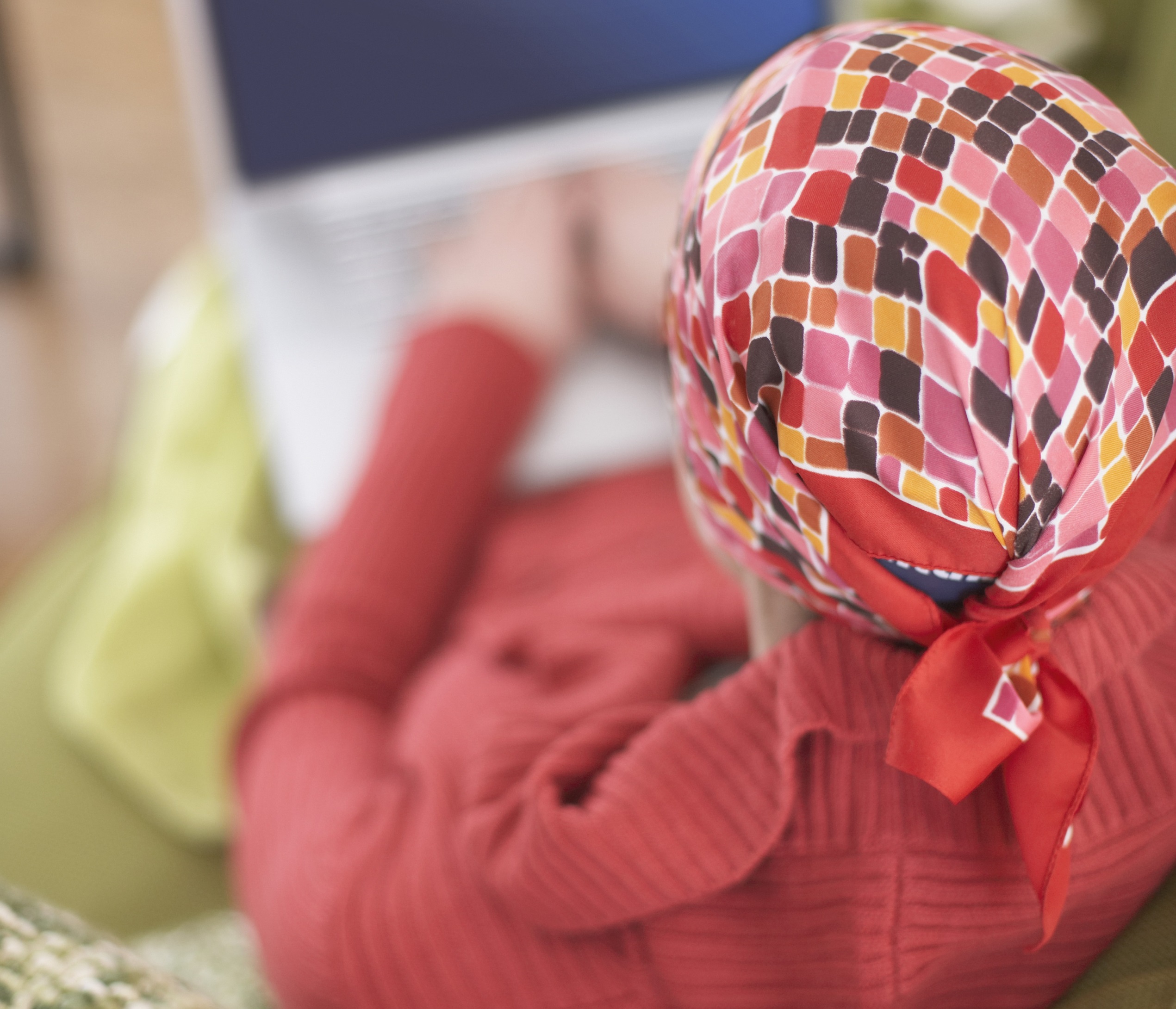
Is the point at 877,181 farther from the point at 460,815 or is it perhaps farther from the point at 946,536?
the point at 460,815

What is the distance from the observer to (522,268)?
0.86 m

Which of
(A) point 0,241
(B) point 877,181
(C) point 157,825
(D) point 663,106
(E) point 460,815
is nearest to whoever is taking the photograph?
(B) point 877,181

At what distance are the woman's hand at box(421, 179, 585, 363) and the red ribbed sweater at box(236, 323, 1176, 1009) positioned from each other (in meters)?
0.23

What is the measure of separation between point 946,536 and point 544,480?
1.71 ft

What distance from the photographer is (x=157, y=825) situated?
0.80 metres

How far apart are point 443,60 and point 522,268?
0.58 feet

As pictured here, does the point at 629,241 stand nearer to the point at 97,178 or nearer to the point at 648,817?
the point at 648,817

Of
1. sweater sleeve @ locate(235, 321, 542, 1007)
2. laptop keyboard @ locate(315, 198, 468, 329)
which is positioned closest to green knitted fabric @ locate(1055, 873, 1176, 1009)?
sweater sleeve @ locate(235, 321, 542, 1007)

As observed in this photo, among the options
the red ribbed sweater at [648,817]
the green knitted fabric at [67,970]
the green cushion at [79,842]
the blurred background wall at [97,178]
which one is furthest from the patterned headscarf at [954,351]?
the green cushion at [79,842]

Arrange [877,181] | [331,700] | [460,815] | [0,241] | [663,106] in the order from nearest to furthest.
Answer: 1. [877,181]
2. [460,815]
3. [331,700]
4. [663,106]
5. [0,241]

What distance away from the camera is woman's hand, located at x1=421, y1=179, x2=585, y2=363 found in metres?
0.85

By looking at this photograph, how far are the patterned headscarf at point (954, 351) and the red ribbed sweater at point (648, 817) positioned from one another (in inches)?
1.2

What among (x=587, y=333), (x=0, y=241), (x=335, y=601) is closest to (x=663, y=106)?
(x=587, y=333)

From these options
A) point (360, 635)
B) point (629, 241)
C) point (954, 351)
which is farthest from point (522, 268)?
point (954, 351)
